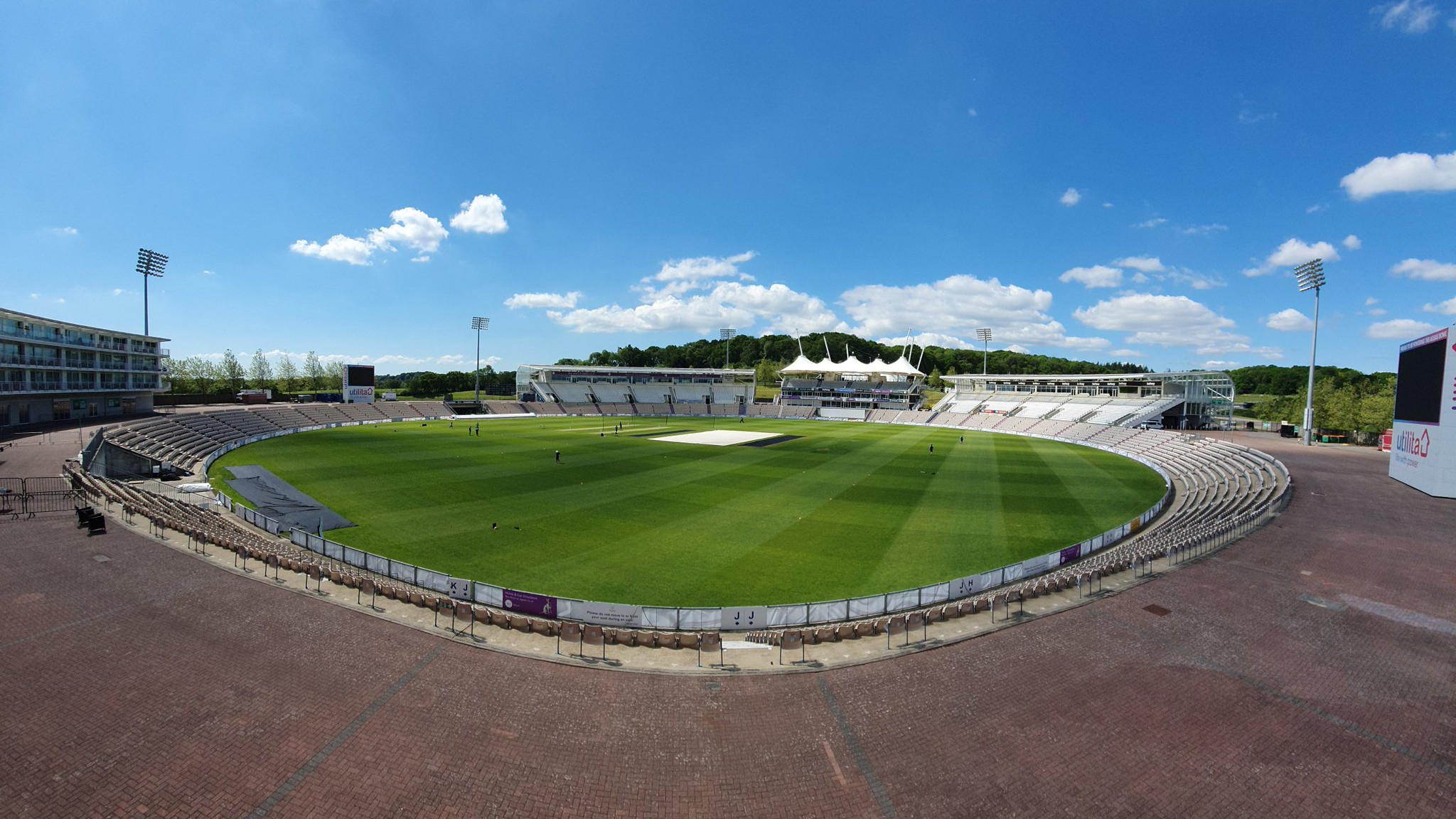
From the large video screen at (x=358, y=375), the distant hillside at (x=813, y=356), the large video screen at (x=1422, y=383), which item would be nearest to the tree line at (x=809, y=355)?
the distant hillside at (x=813, y=356)

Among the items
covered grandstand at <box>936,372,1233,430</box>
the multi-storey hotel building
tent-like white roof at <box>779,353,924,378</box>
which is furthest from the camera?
tent-like white roof at <box>779,353,924,378</box>

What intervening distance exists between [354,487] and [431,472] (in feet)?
18.1

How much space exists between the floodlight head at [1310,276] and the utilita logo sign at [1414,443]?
85.9ft

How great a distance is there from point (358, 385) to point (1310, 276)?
111 meters

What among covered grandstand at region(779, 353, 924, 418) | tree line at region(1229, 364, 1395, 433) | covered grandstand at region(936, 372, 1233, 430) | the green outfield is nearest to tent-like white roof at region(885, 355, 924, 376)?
covered grandstand at region(779, 353, 924, 418)

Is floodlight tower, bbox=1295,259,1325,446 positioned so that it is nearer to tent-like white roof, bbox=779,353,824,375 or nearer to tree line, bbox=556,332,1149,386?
tent-like white roof, bbox=779,353,824,375

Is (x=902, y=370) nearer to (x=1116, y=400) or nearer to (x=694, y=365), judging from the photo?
(x=1116, y=400)

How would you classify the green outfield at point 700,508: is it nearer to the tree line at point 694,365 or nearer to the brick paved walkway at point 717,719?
the brick paved walkway at point 717,719

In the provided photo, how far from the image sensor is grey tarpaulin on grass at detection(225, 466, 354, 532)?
987 inches

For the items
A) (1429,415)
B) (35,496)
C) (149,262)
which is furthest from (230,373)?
(1429,415)

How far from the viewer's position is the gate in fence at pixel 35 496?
2353 centimetres

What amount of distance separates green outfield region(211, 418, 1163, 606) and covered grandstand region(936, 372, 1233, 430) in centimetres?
2578

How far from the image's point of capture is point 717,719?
431 inches

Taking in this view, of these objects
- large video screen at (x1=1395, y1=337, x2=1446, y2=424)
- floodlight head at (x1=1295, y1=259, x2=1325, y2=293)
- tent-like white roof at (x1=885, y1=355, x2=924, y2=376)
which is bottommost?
large video screen at (x1=1395, y1=337, x2=1446, y2=424)
